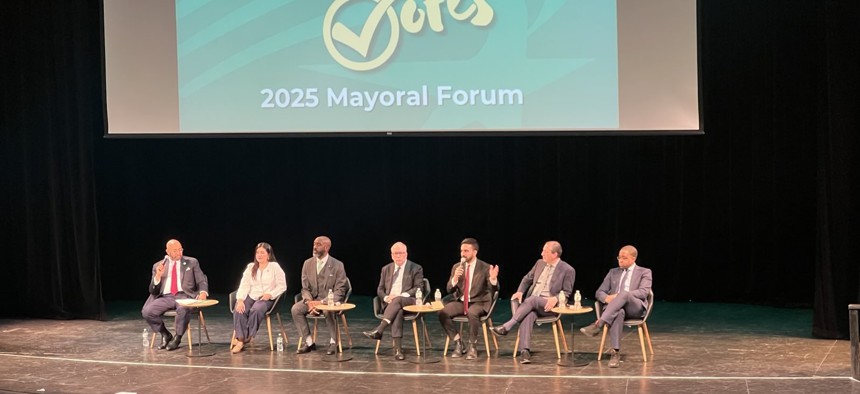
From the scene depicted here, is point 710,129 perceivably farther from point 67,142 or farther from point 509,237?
point 67,142

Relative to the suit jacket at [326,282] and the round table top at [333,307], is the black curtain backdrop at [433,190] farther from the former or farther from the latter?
the round table top at [333,307]

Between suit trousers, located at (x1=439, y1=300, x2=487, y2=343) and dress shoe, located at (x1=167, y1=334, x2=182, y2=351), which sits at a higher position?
suit trousers, located at (x1=439, y1=300, x2=487, y2=343)

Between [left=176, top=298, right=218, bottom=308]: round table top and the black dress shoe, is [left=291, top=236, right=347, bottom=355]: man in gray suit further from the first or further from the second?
the black dress shoe

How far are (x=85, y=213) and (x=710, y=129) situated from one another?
5.83 meters

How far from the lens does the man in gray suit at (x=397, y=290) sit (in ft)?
27.3

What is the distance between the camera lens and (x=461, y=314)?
8.30 meters

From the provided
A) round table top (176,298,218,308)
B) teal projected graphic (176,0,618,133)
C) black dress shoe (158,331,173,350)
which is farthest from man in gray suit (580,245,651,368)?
black dress shoe (158,331,173,350)

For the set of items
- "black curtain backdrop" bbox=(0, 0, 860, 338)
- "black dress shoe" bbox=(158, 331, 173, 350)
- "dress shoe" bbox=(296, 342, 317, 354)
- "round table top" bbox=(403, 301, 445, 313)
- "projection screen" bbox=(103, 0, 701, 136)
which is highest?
"projection screen" bbox=(103, 0, 701, 136)

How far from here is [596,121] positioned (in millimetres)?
8695

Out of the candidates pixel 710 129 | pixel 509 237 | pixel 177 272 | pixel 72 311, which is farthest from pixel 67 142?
pixel 710 129

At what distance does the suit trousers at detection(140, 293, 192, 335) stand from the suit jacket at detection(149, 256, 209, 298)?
99 mm

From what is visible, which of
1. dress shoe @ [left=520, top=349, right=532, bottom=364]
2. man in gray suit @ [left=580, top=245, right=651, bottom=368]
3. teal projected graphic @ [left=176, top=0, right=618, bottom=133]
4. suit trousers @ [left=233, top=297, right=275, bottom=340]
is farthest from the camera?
teal projected graphic @ [left=176, top=0, right=618, bottom=133]

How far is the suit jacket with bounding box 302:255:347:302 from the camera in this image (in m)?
8.52

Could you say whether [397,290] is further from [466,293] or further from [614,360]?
[614,360]
